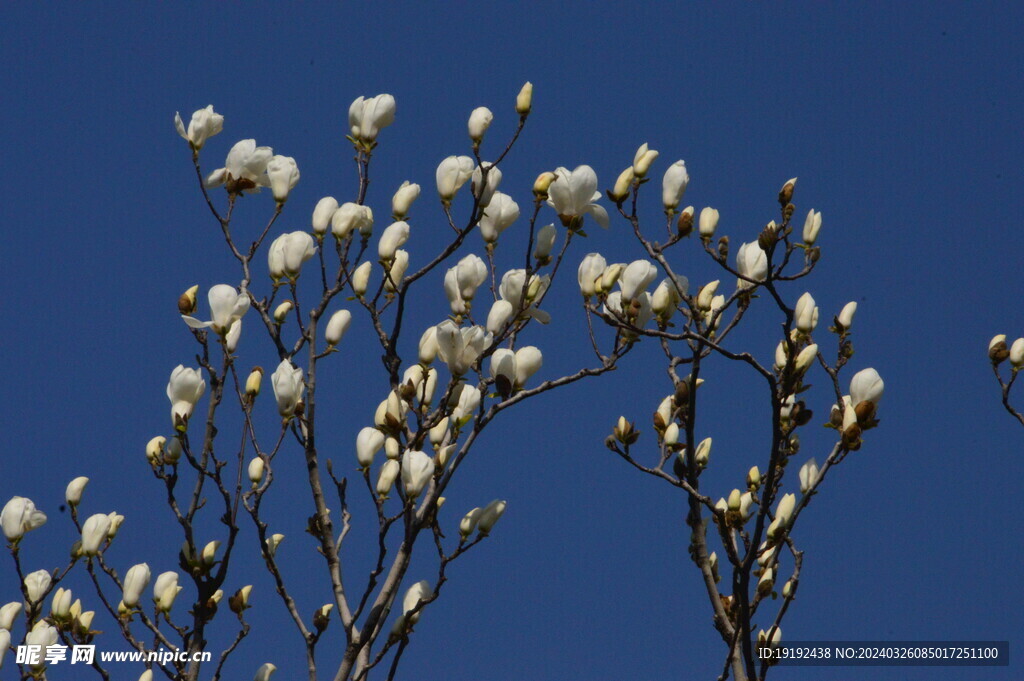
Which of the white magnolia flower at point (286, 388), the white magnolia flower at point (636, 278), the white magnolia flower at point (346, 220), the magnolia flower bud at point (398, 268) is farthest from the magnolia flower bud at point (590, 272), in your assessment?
the white magnolia flower at point (286, 388)

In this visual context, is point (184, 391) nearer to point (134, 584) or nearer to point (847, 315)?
point (134, 584)

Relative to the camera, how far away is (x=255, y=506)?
323cm

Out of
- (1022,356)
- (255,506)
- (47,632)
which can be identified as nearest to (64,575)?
(47,632)

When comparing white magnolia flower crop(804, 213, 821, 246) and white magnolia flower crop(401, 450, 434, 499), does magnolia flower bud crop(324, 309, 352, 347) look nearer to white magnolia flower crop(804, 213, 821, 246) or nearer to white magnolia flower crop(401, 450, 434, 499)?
white magnolia flower crop(401, 450, 434, 499)

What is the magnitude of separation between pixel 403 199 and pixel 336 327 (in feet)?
1.48

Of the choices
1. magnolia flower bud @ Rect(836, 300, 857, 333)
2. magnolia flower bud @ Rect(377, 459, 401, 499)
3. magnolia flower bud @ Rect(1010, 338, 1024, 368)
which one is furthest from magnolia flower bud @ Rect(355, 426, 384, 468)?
magnolia flower bud @ Rect(1010, 338, 1024, 368)

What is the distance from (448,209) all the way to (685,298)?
79 cm

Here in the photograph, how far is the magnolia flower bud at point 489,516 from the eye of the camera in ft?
11.0

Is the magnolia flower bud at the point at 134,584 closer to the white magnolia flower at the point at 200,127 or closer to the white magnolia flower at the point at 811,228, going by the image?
the white magnolia flower at the point at 200,127

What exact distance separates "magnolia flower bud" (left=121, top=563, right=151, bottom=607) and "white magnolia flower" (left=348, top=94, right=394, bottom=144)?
1.55 meters

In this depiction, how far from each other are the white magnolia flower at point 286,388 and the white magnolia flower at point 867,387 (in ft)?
5.32

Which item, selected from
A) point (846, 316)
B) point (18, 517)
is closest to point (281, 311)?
point (18, 517)

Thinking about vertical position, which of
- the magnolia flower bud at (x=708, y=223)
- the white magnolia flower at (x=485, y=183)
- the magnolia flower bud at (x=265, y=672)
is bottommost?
the magnolia flower bud at (x=265, y=672)

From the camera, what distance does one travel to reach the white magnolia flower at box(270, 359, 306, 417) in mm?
3221
